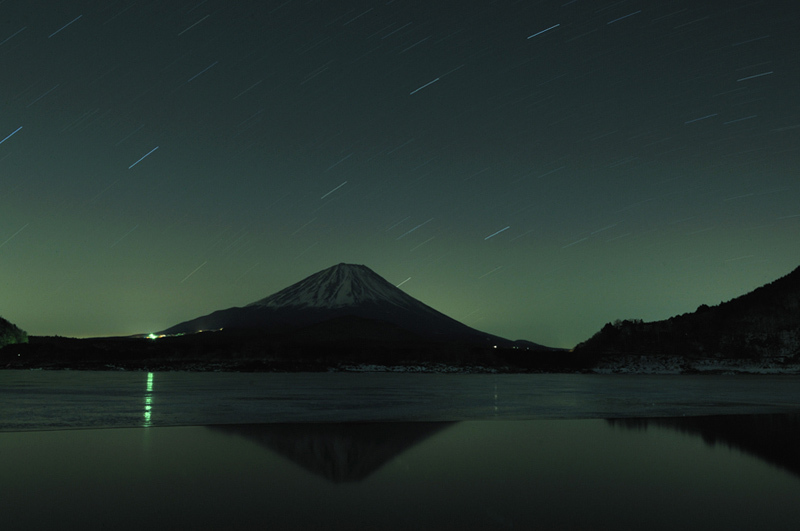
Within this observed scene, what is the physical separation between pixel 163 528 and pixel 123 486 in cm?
271

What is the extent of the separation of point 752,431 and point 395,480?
41.3ft

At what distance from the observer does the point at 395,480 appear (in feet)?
32.7

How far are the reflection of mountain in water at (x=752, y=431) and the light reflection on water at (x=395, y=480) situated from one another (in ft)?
0.43

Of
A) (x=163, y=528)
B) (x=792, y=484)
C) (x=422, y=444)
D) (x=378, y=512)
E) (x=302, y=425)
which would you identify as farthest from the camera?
(x=302, y=425)

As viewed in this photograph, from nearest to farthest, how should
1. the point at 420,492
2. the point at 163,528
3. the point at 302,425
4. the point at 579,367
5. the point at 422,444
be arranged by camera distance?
the point at 163,528 → the point at 420,492 → the point at 422,444 → the point at 302,425 → the point at 579,367

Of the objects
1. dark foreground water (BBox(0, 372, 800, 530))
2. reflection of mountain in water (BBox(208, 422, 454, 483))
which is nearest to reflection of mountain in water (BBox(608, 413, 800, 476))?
dark foreground water (BBox(0, 372, 800, 530))

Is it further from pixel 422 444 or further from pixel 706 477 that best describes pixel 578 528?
pixel 422 444

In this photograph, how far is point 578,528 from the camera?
721 centimetres

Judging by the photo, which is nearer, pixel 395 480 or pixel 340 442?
pixel 395 480

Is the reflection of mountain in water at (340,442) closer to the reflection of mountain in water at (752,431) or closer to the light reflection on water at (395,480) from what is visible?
the light reflection on water at (395,480)

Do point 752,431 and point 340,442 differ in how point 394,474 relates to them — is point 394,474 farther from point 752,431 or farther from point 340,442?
point 752,431

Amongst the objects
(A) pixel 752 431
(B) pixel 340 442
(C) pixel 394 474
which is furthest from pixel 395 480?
(A) pixel 752 431

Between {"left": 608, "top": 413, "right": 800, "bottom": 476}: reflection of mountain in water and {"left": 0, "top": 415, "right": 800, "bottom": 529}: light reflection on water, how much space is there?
13cm

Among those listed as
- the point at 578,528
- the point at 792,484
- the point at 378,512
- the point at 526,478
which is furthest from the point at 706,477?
the point at 378,512
